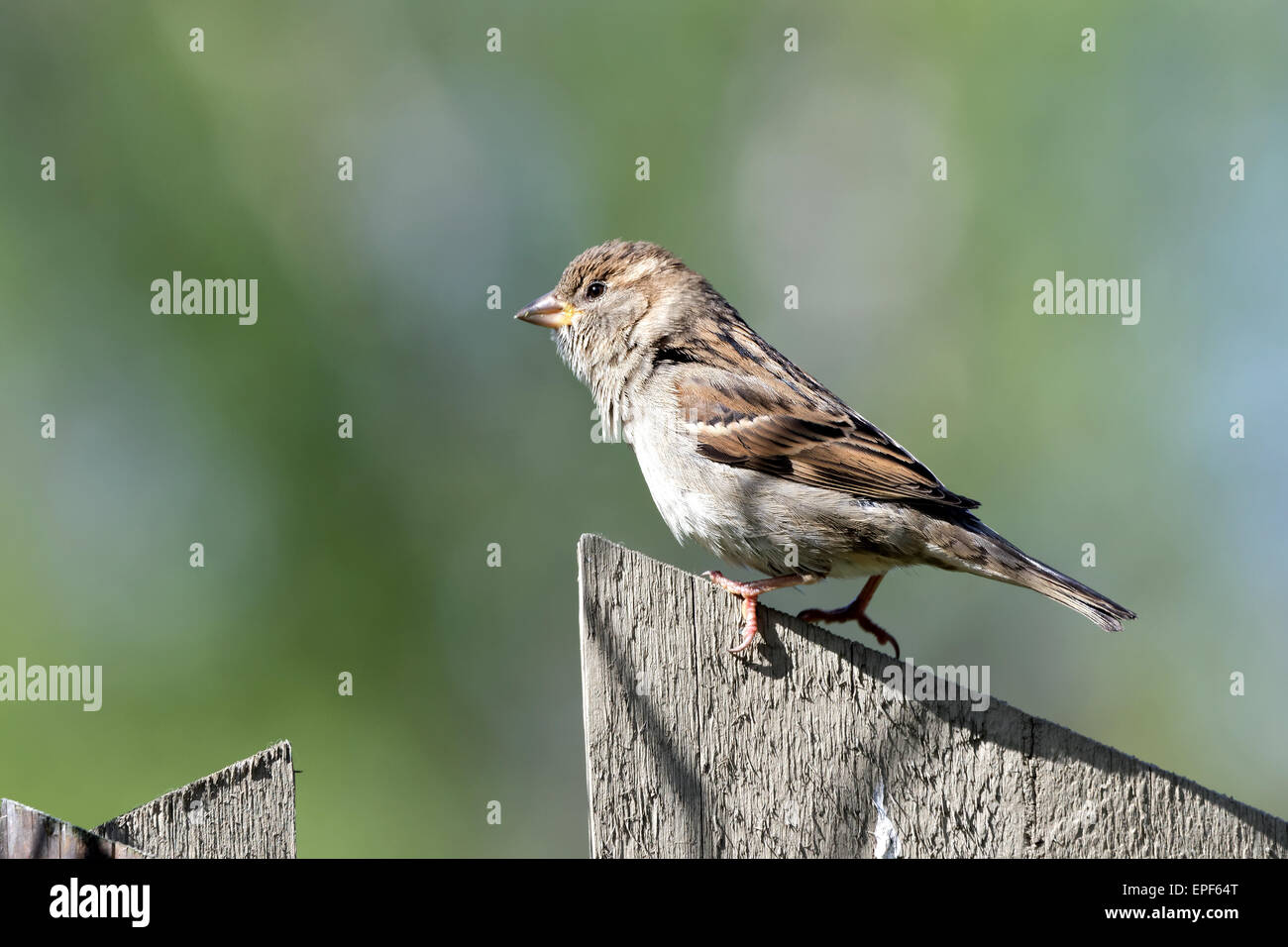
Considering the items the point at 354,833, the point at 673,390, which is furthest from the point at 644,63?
the point at 354,833

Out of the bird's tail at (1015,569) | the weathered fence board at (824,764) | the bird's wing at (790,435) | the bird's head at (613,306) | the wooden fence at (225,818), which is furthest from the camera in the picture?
the bird's head at (613,306)

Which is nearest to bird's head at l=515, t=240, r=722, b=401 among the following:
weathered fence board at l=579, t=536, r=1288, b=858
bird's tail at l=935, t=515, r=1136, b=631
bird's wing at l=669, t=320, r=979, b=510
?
bird's wing at l=669, t=320, r=979, b=510

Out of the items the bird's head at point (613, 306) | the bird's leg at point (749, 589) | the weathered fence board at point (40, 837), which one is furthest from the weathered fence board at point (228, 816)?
the bird's head at point (613, 306)

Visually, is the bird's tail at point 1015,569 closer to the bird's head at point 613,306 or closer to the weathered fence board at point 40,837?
the bird's head at point 613,306

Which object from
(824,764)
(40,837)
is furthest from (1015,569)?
(40,837)

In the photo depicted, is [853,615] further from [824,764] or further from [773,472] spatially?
[824,764]

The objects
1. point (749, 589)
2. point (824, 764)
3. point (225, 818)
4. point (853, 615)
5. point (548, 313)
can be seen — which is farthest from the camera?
point (548, 313)
